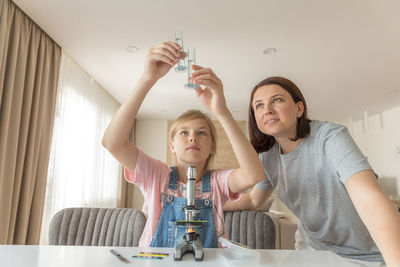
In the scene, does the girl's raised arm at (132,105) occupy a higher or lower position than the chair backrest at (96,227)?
higher

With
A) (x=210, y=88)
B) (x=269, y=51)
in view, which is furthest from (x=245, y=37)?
(x=210, y=88)

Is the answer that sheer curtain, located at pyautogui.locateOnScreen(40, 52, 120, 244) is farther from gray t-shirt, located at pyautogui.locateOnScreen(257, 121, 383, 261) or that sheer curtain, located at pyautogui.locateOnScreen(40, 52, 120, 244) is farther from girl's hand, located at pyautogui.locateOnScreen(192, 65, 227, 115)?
gray t-shirt, located at pyautogui.locateOnScreen(257, 121, 383, 261)

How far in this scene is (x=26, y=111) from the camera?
8.55ft

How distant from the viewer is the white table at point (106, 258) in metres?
0.55

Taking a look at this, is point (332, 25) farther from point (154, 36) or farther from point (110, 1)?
point (110, 1)

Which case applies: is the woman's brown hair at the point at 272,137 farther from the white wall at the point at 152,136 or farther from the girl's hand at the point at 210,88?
the white wall at the point at 152,136

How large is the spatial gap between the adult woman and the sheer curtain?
9.27ft

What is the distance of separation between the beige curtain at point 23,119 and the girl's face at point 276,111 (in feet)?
7.47

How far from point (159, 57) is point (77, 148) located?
11.2ft

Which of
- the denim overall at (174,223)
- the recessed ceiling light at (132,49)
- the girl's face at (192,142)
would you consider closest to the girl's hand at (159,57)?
the girl's face at (192,142)

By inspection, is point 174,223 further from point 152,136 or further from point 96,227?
point 152,136

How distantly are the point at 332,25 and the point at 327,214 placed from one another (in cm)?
222

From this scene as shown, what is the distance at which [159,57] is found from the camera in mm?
817

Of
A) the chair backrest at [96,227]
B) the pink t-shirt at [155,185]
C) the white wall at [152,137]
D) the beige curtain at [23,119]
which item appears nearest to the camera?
the pink t-shirt at [155,185]
